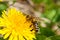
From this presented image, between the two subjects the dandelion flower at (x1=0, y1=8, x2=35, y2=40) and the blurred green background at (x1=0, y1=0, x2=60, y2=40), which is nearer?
the dandelion flower at (x1=0, y1=8, x2=35, y2=40)

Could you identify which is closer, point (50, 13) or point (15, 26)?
point (15, 26)

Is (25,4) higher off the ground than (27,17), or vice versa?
(25,4)

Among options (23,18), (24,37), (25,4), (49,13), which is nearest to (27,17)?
(23,18)

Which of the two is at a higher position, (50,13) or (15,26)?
(50,13)

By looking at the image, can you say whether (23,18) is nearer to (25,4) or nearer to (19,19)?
(19,19)

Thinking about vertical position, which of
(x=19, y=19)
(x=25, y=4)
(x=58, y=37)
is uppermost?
(x=25, y=4)

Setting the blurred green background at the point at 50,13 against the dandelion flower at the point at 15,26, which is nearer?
the dandelion flower at the point at 15,26

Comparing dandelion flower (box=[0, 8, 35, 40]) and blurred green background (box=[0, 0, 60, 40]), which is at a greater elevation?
blurred green background (box=[0, 0, 60, 40])

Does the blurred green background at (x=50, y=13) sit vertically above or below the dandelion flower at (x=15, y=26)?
above
